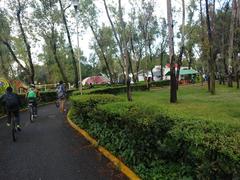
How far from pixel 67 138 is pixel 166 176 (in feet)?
21.1

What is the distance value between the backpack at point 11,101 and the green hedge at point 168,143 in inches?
144

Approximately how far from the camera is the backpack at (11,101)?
496 inches

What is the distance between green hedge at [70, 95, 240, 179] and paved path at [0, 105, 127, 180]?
1.85 feet

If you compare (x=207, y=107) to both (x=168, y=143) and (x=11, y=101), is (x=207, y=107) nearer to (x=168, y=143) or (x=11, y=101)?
(x=11, y=101)

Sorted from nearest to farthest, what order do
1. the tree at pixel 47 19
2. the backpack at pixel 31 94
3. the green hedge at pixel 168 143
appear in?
1. the green hedge at pixel 168 143
2. the backpack at pixel 31 94
3. the tree at pixel 47 19

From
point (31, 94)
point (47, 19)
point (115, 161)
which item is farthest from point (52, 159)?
point (47, 19)

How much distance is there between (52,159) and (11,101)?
14.0 ft

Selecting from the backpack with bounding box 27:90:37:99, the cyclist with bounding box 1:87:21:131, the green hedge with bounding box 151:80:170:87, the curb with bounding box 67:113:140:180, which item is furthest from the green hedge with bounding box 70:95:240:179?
the green hedge with bounding box 151:80:170:87

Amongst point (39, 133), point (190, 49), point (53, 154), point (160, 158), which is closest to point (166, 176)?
point (160, 158)

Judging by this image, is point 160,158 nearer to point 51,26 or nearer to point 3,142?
point 3,142

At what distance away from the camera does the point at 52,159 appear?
916 centimetres

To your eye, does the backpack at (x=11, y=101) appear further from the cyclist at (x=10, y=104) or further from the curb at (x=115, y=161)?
the curb at (x=115, y=161)

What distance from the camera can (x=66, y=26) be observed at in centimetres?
3822

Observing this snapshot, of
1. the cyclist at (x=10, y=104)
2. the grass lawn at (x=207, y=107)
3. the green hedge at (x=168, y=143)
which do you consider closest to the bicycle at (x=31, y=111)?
the cyclist at (x=10, y=104)
